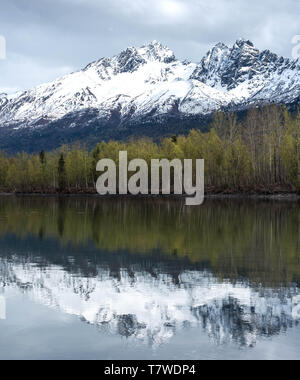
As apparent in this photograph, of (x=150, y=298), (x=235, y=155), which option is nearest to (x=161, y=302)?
(x=150, y=298)

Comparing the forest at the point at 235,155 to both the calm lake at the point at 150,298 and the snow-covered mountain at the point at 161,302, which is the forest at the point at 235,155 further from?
the snow-covered mountain at the point at 161,302

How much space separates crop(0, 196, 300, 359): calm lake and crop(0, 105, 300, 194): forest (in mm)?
63261

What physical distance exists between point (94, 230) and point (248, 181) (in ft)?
217

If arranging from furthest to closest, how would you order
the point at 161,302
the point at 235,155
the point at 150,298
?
1. the point at 235,155
2. the point at 150,298
3. the point at 161,302

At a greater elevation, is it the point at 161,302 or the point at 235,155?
the point at 235,155

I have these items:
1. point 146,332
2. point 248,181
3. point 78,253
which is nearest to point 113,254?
point 78,253

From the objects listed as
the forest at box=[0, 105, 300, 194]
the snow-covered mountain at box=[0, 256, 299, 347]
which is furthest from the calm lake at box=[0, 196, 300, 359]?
the forest at box=[0, 105, 300, 194]

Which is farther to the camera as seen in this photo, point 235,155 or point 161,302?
point 235,155

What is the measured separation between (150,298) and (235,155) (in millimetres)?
84432

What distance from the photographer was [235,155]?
9819 centimetres

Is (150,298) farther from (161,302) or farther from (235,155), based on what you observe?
(235,155)

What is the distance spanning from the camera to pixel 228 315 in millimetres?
14023

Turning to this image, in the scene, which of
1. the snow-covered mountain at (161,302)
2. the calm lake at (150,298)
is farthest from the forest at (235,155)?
the snow-covered mountain at (161,302)
